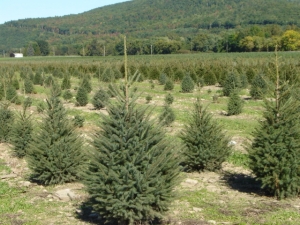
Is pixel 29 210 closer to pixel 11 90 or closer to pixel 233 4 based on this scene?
pixel 11 90

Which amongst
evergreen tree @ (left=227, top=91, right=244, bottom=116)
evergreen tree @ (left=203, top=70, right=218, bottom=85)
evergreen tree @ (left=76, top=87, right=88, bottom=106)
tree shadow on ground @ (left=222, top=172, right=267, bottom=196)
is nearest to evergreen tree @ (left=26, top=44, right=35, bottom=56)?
evergreen tree @ (left=203, top=70, right=218, bottom=85)

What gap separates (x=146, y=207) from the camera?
6023 mm

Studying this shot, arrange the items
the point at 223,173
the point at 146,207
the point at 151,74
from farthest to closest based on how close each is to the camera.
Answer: the point at 151,74 < the point at 223,173 < the point at 146,207

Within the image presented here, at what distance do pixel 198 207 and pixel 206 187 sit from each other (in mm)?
1224

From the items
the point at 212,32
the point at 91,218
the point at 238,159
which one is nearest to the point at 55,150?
the point at 91,218

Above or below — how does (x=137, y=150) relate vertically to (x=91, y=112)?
above

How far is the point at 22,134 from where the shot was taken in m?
11.5

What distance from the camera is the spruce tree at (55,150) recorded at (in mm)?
8828

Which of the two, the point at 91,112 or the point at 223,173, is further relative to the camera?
the point at 91,112

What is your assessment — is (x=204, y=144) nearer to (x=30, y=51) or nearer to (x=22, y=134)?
(x=22, y=134)

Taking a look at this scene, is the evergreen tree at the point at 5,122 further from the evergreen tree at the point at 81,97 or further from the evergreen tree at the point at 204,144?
the evergreen tree at the point at 81,97

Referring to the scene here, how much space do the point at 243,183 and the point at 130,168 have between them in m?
3.68

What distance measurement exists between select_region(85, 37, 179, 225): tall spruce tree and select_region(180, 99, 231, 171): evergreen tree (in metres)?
3.10

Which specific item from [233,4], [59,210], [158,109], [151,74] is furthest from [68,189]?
[233,4]
